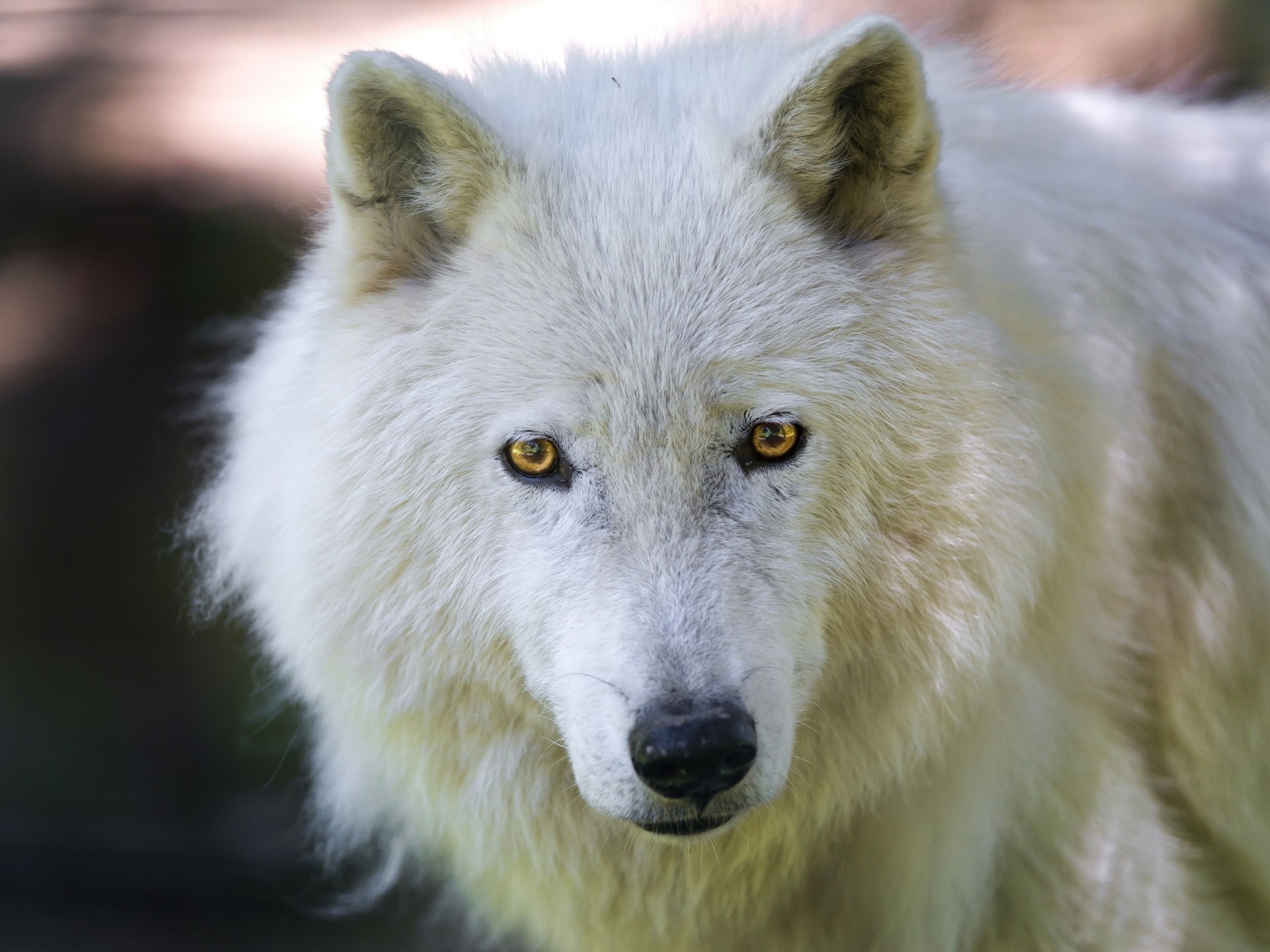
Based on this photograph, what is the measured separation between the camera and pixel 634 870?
8.16 ft

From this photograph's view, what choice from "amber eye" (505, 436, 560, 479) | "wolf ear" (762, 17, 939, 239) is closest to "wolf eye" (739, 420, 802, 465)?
"amber eye" (505, 436, 560, 479)

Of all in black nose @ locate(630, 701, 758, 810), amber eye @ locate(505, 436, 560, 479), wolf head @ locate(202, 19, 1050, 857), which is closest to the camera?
black nose @ locate(630, 701, 758, 810)

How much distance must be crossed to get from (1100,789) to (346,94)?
217 centimetres

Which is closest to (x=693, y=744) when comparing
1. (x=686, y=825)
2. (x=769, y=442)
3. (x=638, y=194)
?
(x=686, y=825)

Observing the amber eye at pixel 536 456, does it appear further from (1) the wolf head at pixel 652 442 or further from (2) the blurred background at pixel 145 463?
(2) the blurred background at pixel 145 463

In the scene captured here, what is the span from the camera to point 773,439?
2109mm

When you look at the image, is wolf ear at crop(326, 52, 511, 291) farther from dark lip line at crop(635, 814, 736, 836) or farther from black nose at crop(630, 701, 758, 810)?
dark lip line at crop(635, 814, 736, 836)

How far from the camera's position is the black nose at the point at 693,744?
1.83 m

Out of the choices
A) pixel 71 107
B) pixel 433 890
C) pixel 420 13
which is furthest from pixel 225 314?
pixel 433 890

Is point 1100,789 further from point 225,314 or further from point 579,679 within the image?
point 225,314

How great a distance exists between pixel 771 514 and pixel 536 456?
47 centimetres

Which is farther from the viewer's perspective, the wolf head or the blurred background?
the blurred background

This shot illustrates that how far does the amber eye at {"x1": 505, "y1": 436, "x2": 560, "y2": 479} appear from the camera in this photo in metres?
2.13

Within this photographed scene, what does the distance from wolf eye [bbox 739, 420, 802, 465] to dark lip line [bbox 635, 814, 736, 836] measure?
66 cm
